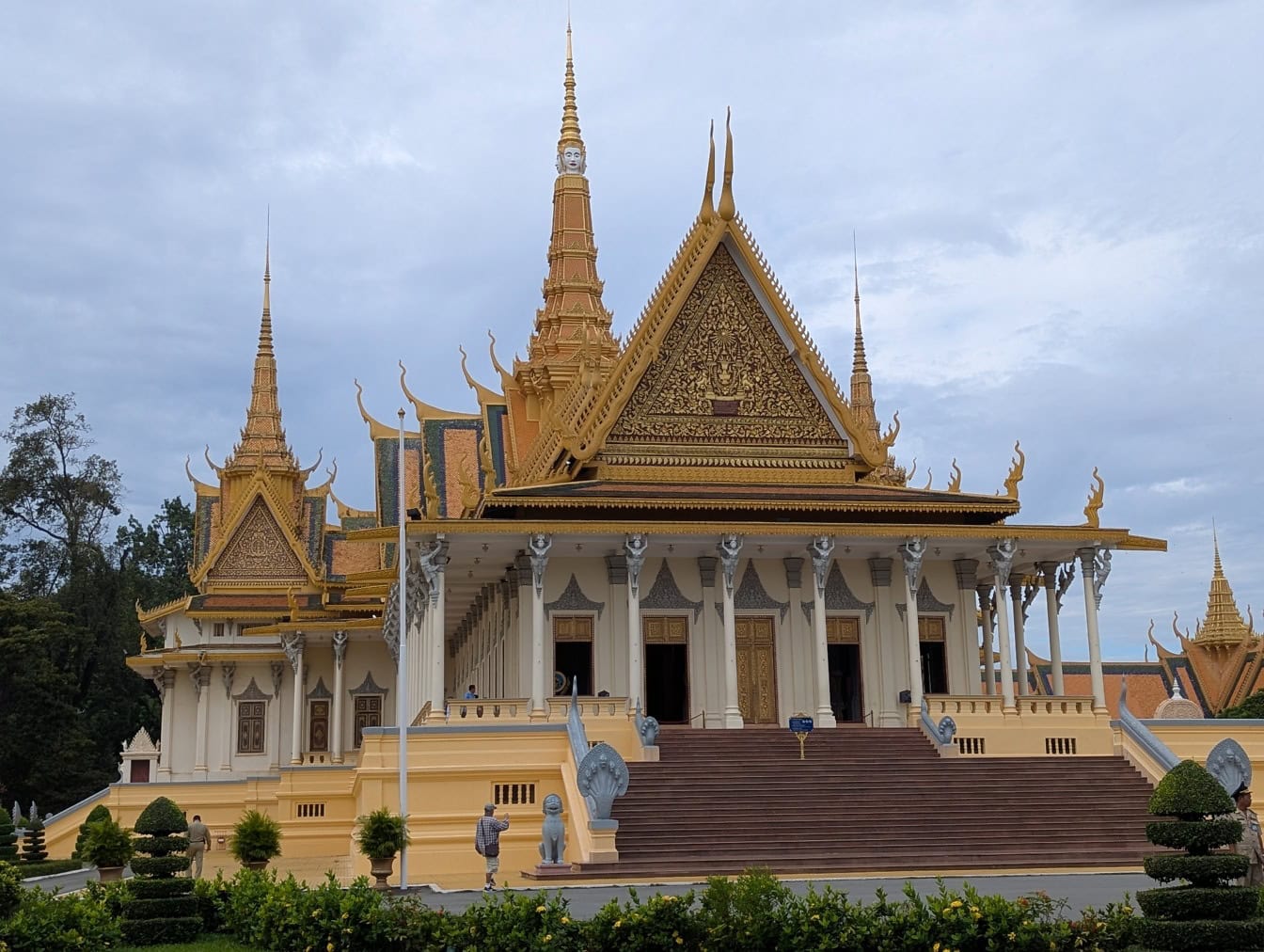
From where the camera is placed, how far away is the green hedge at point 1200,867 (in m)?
10.3

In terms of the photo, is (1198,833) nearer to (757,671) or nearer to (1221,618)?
(757,671)

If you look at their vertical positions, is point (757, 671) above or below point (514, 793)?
above

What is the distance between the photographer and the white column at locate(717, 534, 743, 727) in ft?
79.6

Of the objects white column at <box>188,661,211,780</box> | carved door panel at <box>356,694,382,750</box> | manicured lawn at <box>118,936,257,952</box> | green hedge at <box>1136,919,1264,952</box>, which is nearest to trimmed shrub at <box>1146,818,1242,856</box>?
green hedge at <box>1136,919,1264,952</box>

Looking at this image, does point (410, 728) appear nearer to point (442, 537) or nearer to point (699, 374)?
point (442, 537)

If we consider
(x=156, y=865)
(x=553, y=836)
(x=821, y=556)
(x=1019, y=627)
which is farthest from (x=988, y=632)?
(x=156, y=865)

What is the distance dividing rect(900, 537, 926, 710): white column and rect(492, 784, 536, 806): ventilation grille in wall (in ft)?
21.5

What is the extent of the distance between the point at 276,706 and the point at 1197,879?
3398cm

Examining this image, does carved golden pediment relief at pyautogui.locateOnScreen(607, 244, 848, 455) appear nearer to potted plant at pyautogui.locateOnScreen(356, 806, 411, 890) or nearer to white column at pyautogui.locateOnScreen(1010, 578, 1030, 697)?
white column at pyautogui.locateOnScreen(1010, 578, 1030, 697)

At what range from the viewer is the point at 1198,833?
1047 cm

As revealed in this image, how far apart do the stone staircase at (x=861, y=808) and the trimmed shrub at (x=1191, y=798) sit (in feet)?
26.6

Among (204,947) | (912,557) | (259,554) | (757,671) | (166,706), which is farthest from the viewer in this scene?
(259,554)

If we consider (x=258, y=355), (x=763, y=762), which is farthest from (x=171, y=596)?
(x=763, y=762)

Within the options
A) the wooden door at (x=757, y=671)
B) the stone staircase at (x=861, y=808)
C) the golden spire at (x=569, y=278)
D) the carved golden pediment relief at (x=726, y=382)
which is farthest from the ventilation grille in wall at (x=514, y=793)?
the golden spire at (x=569, y=278)
